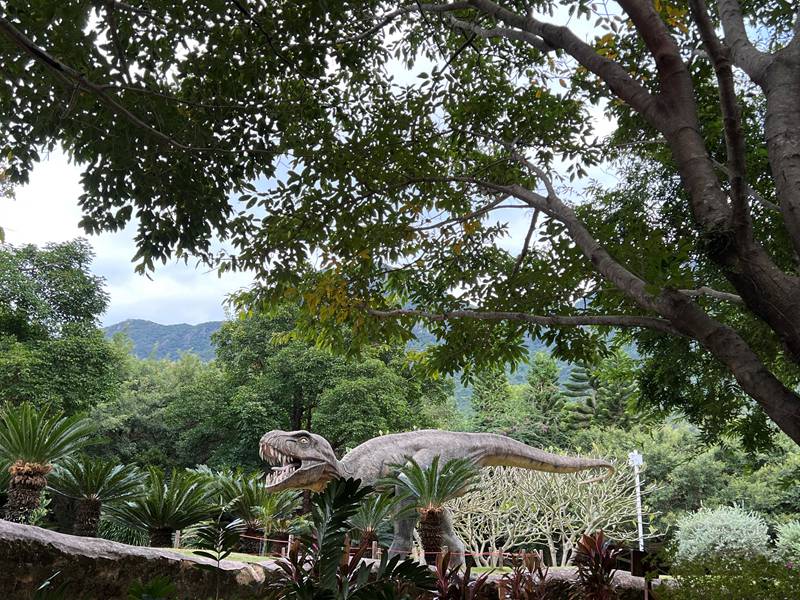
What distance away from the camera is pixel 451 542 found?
23.8 feet

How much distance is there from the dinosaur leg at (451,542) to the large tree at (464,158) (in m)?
1.86

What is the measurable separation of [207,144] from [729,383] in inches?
262

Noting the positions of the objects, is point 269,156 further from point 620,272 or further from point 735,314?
point 735,314

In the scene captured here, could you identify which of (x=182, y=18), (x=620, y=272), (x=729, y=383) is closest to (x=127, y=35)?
(x=182, y=18)

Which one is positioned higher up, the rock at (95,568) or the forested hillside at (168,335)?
the forested hillside at (168,335)

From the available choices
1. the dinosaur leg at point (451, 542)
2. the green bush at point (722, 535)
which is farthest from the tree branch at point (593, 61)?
the green bush at point (722, 535)

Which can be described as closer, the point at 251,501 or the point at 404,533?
the point at 404,533

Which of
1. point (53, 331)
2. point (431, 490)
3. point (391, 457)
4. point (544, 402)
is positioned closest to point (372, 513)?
point (431, 490)

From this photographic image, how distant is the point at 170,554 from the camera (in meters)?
5.62

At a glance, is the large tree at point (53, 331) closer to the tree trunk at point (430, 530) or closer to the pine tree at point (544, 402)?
the tree trunk at point (430, 530)

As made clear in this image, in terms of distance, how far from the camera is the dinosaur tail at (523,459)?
8625 millimetres

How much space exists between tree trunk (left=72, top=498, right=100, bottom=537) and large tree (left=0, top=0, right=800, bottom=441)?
4.16 metres

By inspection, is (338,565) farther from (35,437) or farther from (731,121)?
(35,437)

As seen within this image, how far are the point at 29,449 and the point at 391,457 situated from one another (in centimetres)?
420
